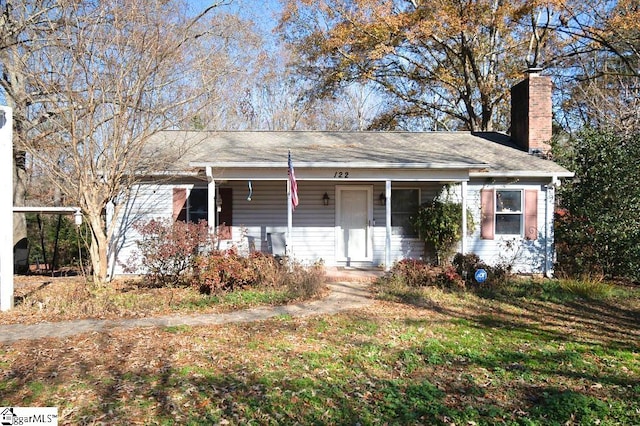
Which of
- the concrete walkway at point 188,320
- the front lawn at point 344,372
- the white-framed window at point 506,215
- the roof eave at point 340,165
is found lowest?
the front lawn at point 344,372

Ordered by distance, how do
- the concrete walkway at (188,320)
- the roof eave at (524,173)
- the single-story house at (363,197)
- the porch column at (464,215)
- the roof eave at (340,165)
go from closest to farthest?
1. the concrete walkway at (188,320)
2. the roof eave at (340,165)
3. the porch column at (464,215)
4. the single-story house at (363,197)
5. the roof eave at (524,173)

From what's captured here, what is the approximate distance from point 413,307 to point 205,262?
409 centimetres

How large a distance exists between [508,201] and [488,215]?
0.67 m

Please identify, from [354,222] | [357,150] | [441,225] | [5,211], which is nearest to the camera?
[5,211]

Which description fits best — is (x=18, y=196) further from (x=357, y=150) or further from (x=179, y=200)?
(x=357, y=150)

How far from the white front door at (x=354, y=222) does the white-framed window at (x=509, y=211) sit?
344 cm

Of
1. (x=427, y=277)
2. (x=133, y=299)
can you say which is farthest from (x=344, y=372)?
(x=427, y=277)

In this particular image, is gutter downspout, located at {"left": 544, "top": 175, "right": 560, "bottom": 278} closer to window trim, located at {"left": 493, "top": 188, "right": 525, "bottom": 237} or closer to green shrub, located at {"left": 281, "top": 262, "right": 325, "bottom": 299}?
window trim, located at {"left": 493, "top": 188, "right": 525, "bottom": 237}

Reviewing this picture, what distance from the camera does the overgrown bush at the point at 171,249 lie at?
29.3ft

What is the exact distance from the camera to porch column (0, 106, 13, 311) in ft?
24.3

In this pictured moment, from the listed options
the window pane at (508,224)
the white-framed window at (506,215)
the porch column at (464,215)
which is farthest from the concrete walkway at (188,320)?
the window pane at (508,224)

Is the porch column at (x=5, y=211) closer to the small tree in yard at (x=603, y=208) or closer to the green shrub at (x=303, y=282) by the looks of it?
the green shrub at (x=303, y=282)

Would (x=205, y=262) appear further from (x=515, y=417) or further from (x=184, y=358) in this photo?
(x=515, y=417)

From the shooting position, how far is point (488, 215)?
1198 cm
